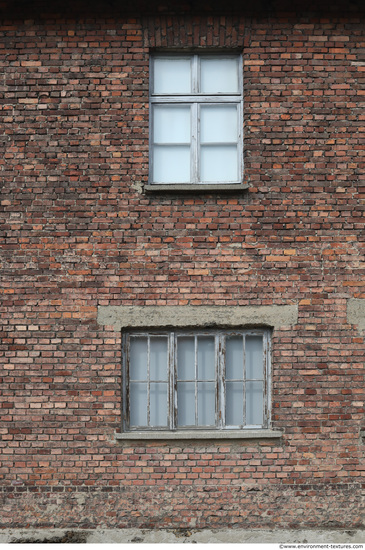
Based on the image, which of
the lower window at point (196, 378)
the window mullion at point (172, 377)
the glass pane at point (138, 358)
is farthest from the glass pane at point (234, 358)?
the glass pane at point (138, 358)

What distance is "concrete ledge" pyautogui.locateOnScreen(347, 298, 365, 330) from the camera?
7.25 metres

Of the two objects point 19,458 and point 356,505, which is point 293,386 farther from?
point 19,458

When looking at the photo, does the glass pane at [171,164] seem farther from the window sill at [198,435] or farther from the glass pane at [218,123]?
the window sill at [198,435]

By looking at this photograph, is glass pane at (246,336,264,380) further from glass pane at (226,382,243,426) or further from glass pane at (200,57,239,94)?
glass pane at (200,57,239,94)

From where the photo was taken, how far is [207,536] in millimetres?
7031

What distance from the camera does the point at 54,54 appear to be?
7484 millimetres

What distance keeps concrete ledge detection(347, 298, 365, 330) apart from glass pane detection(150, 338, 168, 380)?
2424 mm

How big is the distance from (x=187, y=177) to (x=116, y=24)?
2241 mm

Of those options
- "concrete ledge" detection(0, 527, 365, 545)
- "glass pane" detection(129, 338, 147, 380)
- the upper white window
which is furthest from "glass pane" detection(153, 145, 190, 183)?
"concrete ledge" detection(0, 527, 365, 545)

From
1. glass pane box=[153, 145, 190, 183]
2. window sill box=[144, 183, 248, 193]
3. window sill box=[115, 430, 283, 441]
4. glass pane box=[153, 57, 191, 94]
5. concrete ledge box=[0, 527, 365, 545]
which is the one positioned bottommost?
concrete ledge box=[0, 527, 365, 545]

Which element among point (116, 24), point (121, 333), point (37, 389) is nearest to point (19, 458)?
point (37, 389)

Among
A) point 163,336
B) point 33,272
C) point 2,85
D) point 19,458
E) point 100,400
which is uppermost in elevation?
point 2,85

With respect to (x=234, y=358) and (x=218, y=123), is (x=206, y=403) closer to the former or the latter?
(x=234, y=358)

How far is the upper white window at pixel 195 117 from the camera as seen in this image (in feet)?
25.1
